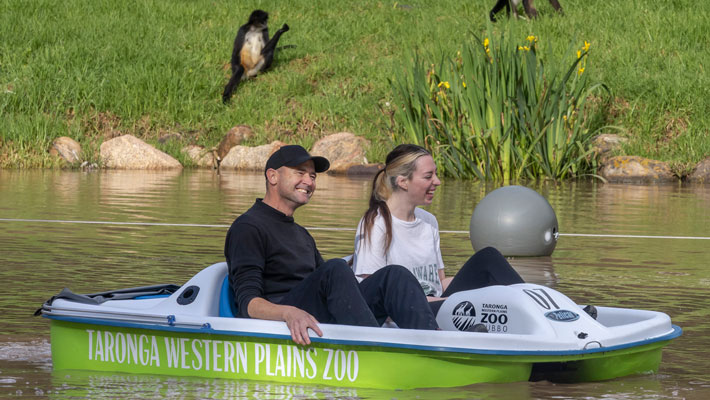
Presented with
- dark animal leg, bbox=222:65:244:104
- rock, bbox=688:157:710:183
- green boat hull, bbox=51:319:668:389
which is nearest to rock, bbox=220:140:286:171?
dark animal leg, bbox=222:65:244:104

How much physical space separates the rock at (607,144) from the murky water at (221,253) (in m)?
2.14

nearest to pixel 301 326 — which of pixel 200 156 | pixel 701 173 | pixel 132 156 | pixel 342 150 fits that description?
pixel 701 173

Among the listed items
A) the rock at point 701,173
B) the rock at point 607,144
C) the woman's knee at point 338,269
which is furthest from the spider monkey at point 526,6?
the woman's knee at point 338,269

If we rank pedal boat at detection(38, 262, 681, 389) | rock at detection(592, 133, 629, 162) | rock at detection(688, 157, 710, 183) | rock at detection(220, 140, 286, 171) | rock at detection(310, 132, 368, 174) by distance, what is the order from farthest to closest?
rock at detection(220, 140, 286, 171) < rock at detection(310, 132, 368, 174) < rock at detection(592, 133, 629, 162) < rock at detection(688, 157, 710, 183) < pedal boat at detection(38, 262, 681, 389)

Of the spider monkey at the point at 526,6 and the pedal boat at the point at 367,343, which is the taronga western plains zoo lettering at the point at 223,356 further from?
the spider monkey at the point at 526,6

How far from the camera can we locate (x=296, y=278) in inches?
250

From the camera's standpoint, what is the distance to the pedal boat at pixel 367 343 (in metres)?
5.72

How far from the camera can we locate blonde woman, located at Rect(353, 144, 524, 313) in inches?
264

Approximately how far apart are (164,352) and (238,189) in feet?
48.1

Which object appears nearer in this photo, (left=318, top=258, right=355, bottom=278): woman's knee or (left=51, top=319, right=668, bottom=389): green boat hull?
(left=51, top=319, right=668, bottom=389): green boat hull

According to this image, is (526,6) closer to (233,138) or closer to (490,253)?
(233,138)

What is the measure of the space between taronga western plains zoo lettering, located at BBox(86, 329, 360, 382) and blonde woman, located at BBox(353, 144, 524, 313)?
2.85 feet

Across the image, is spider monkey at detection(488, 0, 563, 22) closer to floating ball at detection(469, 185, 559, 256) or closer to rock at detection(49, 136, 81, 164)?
rock at detection(49, 136, 81, 164)

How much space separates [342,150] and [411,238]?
67.1 ft
